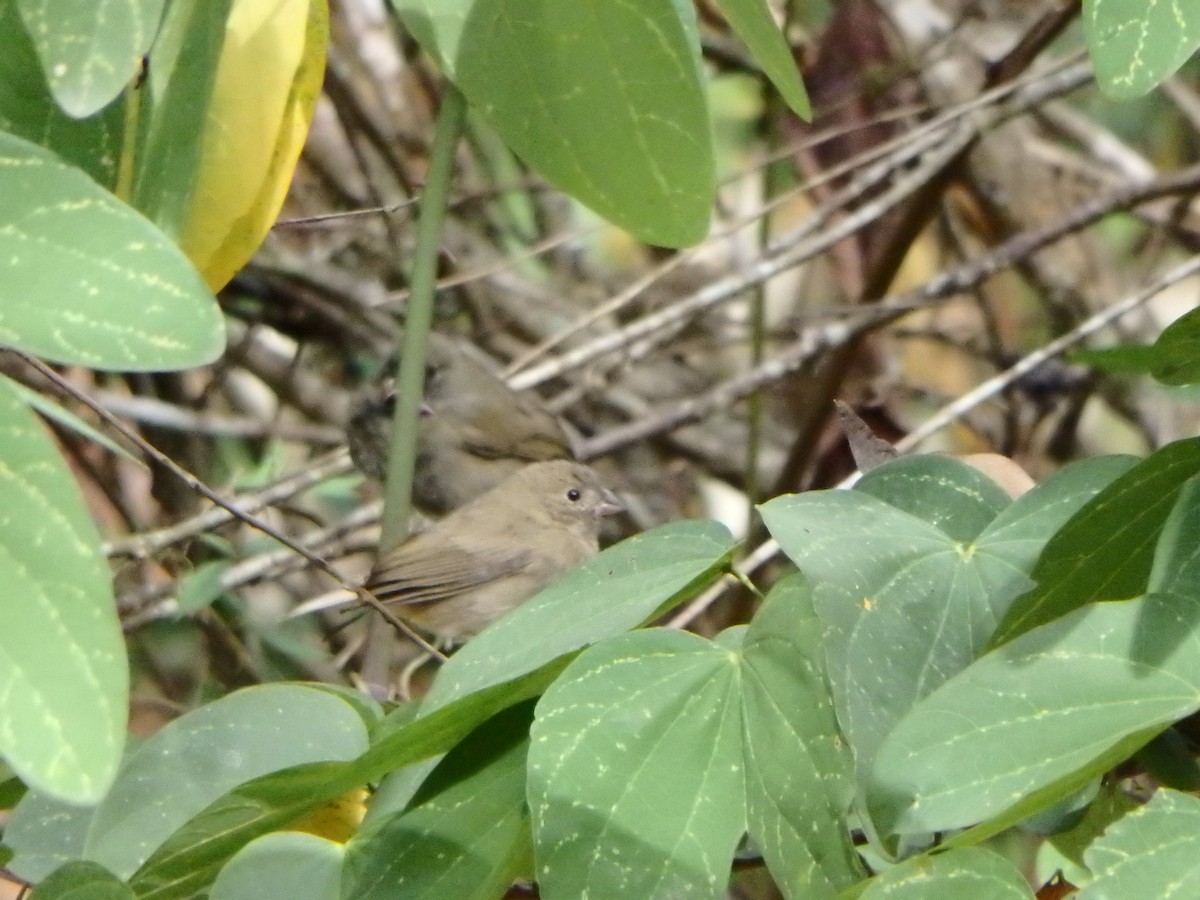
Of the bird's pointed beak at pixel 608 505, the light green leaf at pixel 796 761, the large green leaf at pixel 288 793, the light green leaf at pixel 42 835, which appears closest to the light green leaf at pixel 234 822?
the large green leaf at pixel 288 793

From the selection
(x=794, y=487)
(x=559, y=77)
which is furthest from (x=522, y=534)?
(x=559, y=77)

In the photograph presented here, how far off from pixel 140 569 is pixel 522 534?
1.10m

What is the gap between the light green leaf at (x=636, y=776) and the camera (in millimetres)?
A: 821

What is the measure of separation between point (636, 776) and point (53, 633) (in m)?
0.33

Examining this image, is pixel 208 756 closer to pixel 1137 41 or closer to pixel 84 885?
pixel 84 885

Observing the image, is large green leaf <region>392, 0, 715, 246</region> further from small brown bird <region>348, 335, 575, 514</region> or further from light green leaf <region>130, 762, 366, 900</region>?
small brown bird <region>348, 335, 575, 514</region>

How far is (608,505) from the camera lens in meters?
3.78

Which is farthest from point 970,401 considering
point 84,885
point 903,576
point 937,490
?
point 84,885

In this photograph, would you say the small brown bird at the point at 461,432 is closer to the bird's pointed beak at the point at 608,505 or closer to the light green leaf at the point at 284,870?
the bird's pointed beak at the point at 608,505

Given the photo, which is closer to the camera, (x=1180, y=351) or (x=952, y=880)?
(x=952, y=880)

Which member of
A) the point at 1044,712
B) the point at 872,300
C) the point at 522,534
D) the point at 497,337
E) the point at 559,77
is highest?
the point at 559,77

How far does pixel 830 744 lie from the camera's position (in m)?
0.88

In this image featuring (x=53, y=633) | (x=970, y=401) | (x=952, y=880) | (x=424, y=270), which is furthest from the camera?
(x=970, y=401)

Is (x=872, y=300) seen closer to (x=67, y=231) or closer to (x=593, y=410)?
(x=593, y=410)
